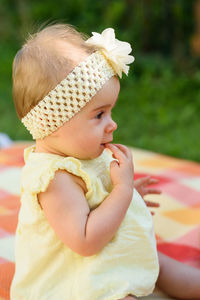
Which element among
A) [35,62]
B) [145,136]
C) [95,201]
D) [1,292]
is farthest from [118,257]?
[145,136]

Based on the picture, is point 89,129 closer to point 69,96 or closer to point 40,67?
point 69,96

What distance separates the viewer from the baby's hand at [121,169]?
1.52 m

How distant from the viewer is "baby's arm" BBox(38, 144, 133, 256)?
1413 millimetres

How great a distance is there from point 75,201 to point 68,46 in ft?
1.45

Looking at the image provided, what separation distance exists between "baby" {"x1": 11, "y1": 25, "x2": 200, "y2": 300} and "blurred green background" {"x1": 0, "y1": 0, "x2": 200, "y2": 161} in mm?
1834

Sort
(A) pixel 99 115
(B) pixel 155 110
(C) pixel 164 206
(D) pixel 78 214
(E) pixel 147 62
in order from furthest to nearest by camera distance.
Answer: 1. (E) pixel 147 62
2. (B) pixel 155 110
3. (C) pixel 164 206
4. (A) pixel 99 115
5. (D) pixel 78 214

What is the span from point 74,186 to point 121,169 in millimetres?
155

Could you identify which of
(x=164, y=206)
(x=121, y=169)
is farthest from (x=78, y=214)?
(x=164, y=206)

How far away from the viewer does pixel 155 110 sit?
171 inches

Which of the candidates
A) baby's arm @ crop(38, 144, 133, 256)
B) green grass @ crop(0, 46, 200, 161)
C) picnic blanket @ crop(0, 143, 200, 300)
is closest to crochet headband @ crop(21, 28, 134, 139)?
baby's arm @ crop(38, 144, 133, 256)

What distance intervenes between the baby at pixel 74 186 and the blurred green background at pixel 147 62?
1.83 metres

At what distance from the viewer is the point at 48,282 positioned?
4.93ft

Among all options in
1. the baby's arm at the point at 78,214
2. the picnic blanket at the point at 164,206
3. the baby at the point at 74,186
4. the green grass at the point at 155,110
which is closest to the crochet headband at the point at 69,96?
the baby at the point at 74,186

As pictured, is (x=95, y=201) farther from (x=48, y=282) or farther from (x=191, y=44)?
(x=191, y=44)
